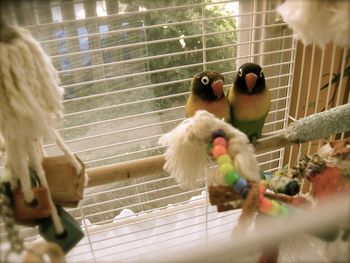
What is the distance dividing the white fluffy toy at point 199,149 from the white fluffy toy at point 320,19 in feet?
0.53

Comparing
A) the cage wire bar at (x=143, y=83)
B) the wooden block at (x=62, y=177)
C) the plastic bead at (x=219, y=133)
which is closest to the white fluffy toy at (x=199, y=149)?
the plastic bead at (x=219, y=133)

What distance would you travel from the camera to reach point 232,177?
0.39 meters

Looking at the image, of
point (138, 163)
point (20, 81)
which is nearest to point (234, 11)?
point (138, 163)

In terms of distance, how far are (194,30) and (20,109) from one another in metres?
0.58

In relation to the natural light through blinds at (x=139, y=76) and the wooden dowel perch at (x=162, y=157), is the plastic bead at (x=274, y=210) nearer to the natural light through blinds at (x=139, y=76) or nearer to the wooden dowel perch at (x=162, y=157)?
the wooden dowel perch at (x=162, y=157)

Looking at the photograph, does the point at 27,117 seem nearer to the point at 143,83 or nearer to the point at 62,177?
the point at 62,177

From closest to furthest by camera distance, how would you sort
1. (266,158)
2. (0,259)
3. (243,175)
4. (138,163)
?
(0,259), (243,175), (138,163), (266,158)

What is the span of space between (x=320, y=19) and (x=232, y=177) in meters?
0.22

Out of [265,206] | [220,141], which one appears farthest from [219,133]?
[265,206]

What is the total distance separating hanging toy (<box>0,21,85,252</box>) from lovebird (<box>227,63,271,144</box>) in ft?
1.16

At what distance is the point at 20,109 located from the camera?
347mm

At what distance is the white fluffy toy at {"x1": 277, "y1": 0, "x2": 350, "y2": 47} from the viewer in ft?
1.19

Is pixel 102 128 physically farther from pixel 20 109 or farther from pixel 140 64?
pixel 20 109

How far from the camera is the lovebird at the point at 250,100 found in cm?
64
